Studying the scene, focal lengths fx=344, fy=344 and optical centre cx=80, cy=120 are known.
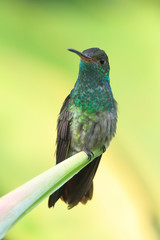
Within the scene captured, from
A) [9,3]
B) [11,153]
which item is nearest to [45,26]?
[9,3]

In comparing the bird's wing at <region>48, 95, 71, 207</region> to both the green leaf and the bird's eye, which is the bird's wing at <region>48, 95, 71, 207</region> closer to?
the bird's eye

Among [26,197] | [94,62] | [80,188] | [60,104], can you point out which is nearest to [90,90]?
[94,62]

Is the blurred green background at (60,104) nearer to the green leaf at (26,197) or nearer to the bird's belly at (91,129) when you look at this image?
the bird's belly at (91,129)

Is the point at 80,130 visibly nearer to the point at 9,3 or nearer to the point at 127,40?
the point at 127,40

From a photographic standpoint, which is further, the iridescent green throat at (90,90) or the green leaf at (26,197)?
the iridescent green throat at (90,90)

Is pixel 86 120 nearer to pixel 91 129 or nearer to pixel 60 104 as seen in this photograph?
pixel 91 129

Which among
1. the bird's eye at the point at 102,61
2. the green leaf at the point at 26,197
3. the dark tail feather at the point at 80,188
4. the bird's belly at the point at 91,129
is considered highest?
the bird's eye at the point at 102,61

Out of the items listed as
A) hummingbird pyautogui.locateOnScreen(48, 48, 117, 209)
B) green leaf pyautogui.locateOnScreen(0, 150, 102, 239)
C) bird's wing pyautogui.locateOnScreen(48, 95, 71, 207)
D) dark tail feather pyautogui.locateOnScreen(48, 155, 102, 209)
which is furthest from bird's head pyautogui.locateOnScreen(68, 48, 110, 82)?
green leaf pyautogui.locateOnScreen(0, 150, 102, 239)

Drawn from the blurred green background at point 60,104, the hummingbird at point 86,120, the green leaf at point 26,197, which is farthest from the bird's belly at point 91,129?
the green leaf at point 26,197
